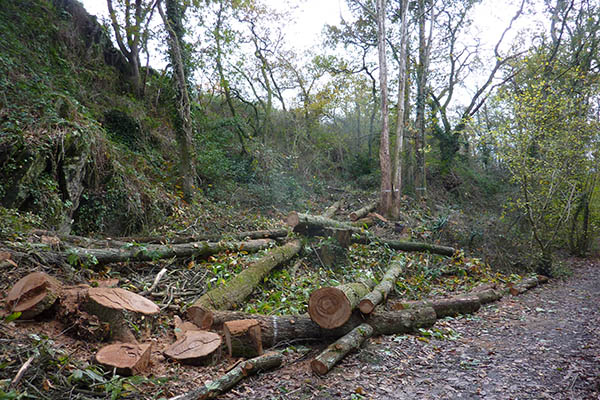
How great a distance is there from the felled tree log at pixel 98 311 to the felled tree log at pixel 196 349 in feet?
1.40

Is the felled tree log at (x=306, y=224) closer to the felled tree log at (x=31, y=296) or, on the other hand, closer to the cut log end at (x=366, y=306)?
the cut log end at (x=366, y=306)

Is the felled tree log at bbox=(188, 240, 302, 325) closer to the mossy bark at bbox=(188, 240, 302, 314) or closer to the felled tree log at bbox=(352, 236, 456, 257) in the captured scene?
the mossy bark at bbox=(188, 240, 302, 314)

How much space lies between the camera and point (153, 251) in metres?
5.21

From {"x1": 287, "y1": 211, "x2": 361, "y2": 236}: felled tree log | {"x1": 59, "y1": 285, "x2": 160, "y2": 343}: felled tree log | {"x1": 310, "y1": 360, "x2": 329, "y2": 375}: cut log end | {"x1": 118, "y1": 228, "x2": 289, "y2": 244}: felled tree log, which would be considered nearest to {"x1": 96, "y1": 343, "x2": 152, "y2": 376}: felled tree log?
{"x1": 59, "y1": 285, "x2": 160, "y2": 343}: felled tree log

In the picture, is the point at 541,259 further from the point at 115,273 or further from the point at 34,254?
the point at 34,254

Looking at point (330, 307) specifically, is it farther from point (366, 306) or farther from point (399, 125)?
point (399, 125)

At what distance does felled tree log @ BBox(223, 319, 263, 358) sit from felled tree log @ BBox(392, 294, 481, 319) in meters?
2.43

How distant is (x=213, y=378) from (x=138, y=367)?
0.70 m

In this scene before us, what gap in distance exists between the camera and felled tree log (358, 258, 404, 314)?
4301 millimetres

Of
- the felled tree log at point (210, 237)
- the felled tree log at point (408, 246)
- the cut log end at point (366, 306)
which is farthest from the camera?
the felled tree log at point (408, 246)

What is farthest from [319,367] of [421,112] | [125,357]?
[421,112]

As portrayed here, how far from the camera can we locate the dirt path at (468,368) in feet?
10.1

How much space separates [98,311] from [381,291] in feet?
12.1

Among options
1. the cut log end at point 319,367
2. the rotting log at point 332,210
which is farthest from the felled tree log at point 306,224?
the cut log end at point 319,367
